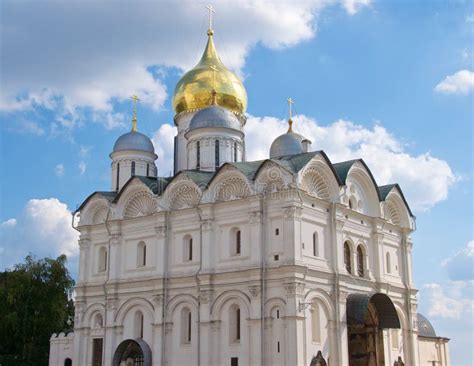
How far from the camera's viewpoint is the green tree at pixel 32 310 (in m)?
36.8

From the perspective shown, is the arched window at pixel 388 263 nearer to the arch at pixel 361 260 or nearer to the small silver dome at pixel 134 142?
the arch at pixel 361 260

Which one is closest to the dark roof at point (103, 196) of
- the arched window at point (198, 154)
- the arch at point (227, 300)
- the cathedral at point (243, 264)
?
the cathedral at point (243, 264)

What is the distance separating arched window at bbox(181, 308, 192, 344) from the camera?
29.0 m

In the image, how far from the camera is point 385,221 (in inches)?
1257

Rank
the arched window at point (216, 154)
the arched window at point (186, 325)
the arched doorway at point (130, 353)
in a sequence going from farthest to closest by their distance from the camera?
1. the arched window at point (216, 154)
2. the arched doorway at point (130, 353)
3. the arched window at point (186, 325)

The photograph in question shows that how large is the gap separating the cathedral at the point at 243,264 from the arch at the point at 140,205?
0.06 m

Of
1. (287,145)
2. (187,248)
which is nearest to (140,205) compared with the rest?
(187,248)

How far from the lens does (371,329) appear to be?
2967 centimetres

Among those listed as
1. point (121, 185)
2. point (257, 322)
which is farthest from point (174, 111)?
point (257, 322)

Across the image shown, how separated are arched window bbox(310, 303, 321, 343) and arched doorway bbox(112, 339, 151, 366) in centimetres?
722

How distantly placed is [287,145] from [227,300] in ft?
26.0

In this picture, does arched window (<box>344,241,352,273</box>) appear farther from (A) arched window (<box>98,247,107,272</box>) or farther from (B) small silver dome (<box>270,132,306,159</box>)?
(A) arched window (<box>98,247,107,272</box>)

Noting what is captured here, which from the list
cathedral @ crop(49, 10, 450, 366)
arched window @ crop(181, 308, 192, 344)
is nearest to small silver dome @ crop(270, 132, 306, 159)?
cathedral @ crop(49, 10, 450, 366)

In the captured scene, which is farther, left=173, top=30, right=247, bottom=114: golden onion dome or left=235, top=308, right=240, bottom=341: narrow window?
left=173, top=30, right=247, bottom=114: golden onion dome
